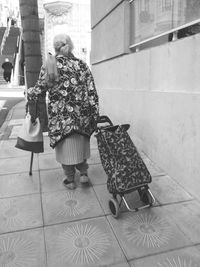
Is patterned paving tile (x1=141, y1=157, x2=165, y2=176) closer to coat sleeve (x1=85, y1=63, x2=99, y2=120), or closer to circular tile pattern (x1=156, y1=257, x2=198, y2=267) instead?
coat sleeve (x1=85, y1=63, x2=99, y2=120)

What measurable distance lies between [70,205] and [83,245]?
71cm

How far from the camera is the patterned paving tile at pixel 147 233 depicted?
2.44 metres

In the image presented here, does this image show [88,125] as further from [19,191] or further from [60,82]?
[19,191]

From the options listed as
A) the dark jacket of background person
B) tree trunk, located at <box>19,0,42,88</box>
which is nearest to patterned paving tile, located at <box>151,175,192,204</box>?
tree trunk, located at <box>19,0,42,88</box>

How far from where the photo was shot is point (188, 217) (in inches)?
114

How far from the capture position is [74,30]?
70.1 feet

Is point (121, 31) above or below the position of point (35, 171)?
above

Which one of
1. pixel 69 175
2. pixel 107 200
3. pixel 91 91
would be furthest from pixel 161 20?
pixel 107 200

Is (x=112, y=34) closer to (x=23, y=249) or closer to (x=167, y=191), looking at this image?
(x=167, y=191)

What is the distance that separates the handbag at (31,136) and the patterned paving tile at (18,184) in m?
0.45

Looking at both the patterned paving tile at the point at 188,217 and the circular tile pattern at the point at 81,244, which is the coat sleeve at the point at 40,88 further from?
the patterned paving tile at the point at 188,217

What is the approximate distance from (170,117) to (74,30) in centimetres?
1932

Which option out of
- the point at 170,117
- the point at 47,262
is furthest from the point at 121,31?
the point at 47,262

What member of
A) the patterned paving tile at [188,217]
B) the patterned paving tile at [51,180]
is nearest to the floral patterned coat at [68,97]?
the patterned paving tile at [51,180]
